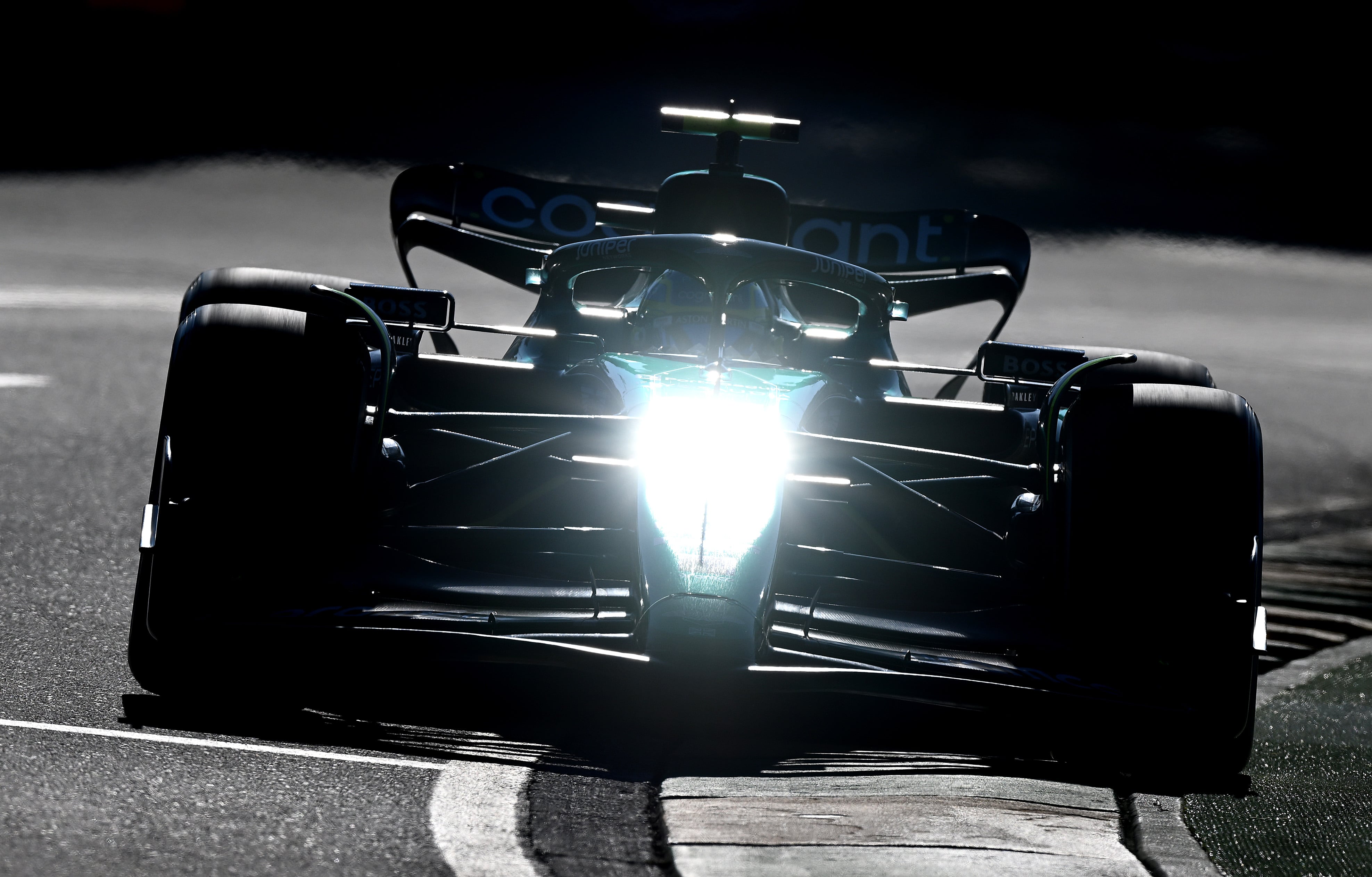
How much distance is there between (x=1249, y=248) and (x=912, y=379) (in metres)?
3.02

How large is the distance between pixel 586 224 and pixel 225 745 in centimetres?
393

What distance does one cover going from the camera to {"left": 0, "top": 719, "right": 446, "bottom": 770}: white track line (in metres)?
3.38

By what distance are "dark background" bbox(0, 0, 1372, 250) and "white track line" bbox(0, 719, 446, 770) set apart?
11863mm

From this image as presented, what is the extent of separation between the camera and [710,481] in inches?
154

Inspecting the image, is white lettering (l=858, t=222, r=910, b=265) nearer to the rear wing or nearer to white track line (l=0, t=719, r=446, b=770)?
the rear wing

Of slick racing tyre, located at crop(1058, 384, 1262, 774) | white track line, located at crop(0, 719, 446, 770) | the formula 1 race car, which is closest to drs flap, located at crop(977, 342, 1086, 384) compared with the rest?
the formula 1 race car

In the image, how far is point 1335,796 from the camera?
12.1ft

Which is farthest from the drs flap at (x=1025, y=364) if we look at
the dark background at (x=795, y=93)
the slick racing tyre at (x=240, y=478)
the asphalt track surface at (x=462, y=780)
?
the dark background at (x=795, y=93)

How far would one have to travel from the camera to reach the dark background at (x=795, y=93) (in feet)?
61.6

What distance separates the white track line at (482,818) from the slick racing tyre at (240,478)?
0.62 meters

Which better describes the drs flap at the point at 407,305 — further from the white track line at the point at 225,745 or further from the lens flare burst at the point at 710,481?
the white track line at the point at 225,745

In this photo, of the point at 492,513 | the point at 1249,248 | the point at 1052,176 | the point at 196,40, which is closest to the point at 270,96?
the point at 196,40

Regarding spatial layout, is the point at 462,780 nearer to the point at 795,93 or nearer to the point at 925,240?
the point at 925,240

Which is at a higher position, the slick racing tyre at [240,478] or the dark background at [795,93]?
the dark background at [795,93]
